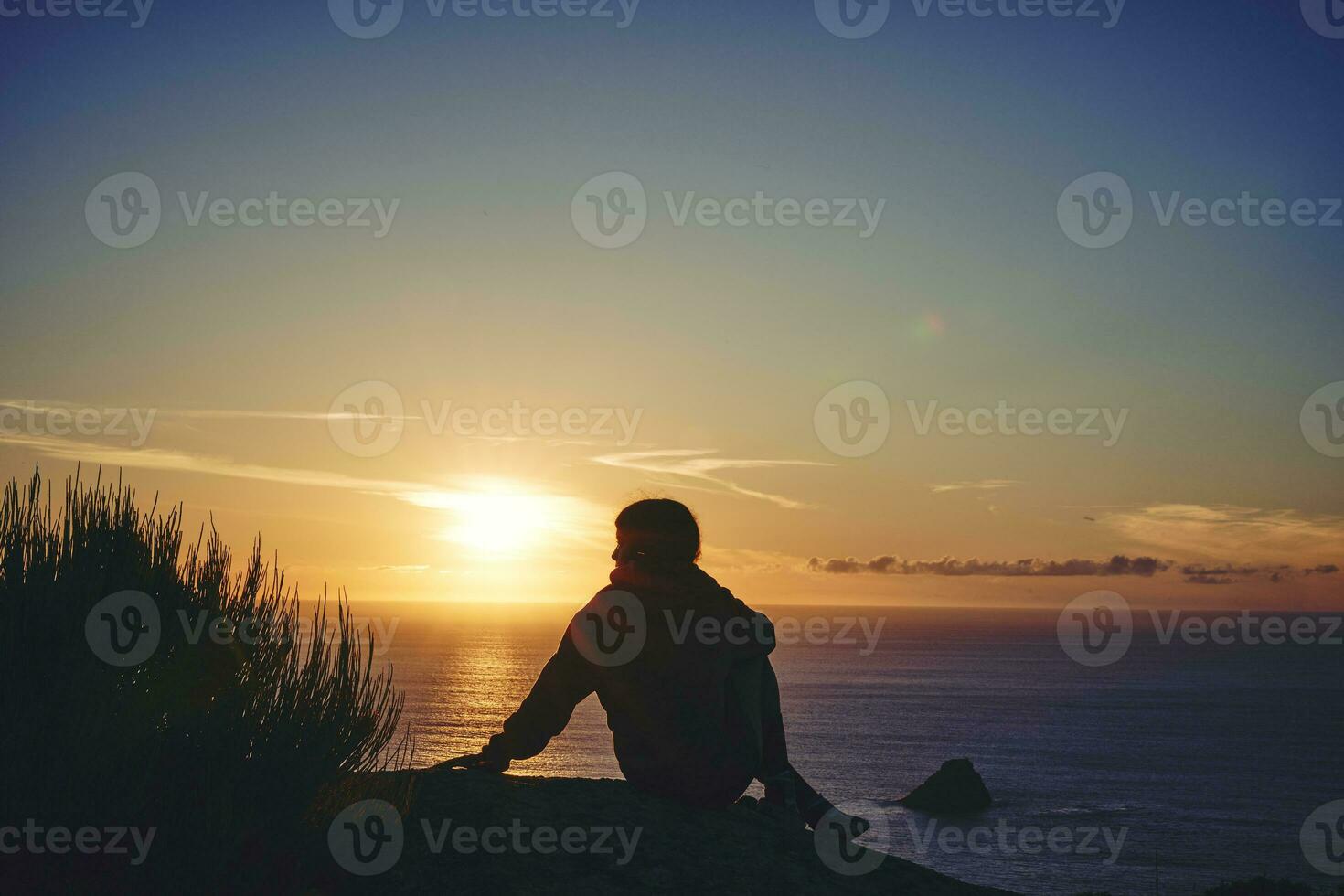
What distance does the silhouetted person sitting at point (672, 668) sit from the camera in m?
5.54

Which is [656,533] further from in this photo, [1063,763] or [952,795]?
[1063,763]

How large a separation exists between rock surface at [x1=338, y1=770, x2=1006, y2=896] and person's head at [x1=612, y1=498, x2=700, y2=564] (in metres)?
1.51

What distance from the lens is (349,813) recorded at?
209 inches

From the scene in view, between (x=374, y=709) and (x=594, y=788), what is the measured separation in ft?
4.89

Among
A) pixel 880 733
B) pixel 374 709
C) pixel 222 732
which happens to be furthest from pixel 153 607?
pixel 880 733

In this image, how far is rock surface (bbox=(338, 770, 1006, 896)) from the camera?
510cm

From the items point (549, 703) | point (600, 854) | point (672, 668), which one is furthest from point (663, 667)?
point (600, 854)

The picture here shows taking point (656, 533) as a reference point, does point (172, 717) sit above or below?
below

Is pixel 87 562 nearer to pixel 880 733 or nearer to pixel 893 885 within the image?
pixel 893 885

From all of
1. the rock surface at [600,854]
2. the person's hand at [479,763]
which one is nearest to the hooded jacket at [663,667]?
the person's hand at [479,763]

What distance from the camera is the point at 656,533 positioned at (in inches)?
Result: 223

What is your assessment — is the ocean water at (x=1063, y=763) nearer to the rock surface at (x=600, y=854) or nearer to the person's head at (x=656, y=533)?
the rock surface at (x=600, y=854)

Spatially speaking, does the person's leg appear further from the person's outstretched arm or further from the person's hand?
the person's hand

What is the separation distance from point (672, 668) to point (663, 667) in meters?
0.05
